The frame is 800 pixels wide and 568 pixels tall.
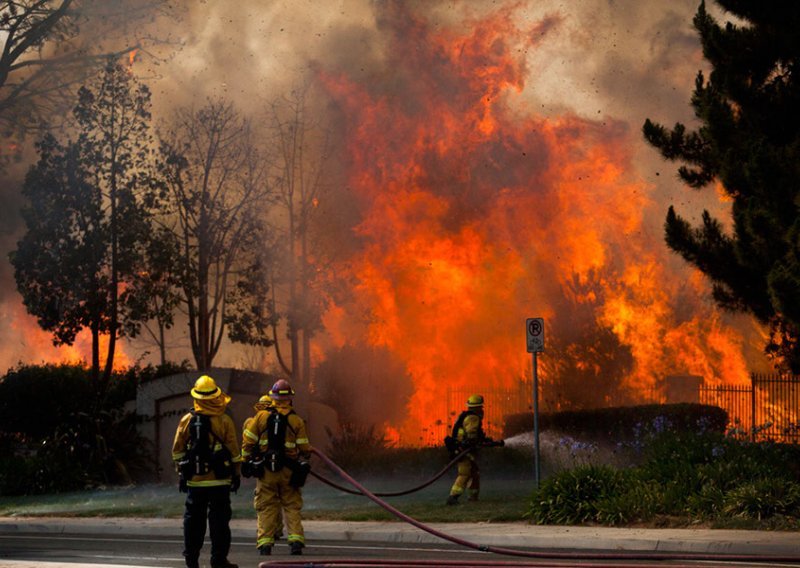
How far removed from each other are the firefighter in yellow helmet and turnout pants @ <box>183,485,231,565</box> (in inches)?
314

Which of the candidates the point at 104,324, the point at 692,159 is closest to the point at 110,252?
the point at 104,324

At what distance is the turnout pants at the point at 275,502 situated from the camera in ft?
48.5

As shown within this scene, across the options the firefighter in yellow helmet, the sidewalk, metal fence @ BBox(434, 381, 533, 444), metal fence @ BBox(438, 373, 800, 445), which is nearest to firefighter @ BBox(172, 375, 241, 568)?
the sidewalk

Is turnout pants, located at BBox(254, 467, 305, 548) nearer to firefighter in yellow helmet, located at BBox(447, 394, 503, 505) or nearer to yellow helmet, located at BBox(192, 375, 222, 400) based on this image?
yellow helmet, located at BBox(192, 375, 222, 400)

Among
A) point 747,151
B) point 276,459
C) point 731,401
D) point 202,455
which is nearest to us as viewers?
point 202,455

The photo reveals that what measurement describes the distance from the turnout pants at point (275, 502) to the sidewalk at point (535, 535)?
1.92 metres

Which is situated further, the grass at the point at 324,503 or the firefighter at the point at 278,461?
the grass at the point at 324,503


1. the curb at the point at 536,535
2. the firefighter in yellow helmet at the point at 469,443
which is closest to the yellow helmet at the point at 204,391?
the curb at the point at 536,535

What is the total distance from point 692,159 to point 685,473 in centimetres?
731

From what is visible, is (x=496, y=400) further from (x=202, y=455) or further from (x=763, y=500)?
(x=202, y=455)

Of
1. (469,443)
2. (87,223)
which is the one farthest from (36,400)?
(469,443)

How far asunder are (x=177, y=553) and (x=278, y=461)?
5.62 feet

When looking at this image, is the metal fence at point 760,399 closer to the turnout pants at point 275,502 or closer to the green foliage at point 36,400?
the green foliage at point 36,400

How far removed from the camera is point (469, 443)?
20125 mm
